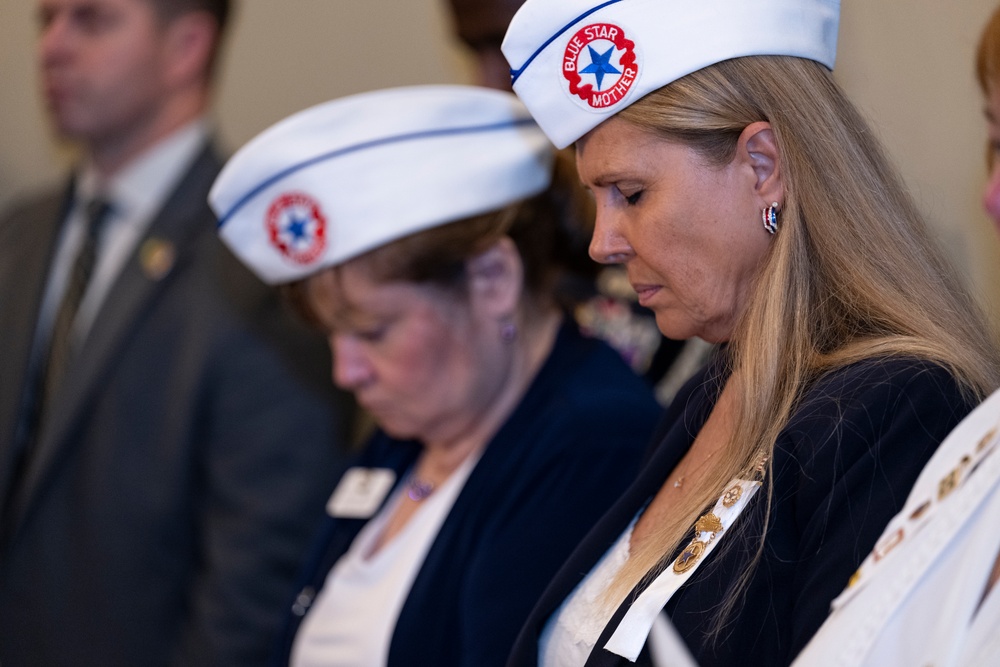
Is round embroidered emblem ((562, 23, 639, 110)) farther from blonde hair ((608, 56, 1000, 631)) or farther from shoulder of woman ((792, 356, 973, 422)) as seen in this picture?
shoulder of woman ((792, 356, 973, 422))

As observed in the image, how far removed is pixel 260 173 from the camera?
1998 mm

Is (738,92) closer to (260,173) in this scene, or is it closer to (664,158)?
(664,158)

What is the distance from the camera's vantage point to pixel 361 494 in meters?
2.19

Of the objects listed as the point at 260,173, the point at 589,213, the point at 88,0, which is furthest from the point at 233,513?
the point at 88,0

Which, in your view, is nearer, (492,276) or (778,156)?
(778,156)

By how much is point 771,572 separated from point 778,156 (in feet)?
1.43

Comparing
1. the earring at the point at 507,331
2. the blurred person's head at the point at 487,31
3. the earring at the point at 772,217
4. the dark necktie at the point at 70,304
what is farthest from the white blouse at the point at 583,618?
the dark necktie at the point at 70,304

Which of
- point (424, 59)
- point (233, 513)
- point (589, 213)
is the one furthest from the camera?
point (424, 59)

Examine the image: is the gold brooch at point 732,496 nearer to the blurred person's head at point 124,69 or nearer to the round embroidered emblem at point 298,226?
the round embroidered emblem at point 298,226

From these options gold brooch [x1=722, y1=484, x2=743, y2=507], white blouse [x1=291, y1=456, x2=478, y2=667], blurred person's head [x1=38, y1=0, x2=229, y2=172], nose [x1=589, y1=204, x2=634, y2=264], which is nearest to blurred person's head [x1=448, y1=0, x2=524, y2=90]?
blurred person's head [x1=38, y1=0, x2=229, y2=172]

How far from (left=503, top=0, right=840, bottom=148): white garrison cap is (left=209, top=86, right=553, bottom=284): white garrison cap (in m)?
0.53

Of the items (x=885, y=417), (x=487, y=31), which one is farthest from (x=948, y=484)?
(x=487, y=31)

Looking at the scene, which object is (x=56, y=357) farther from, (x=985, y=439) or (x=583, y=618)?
(x=985, y=439)

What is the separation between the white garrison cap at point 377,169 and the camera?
6.42ft
